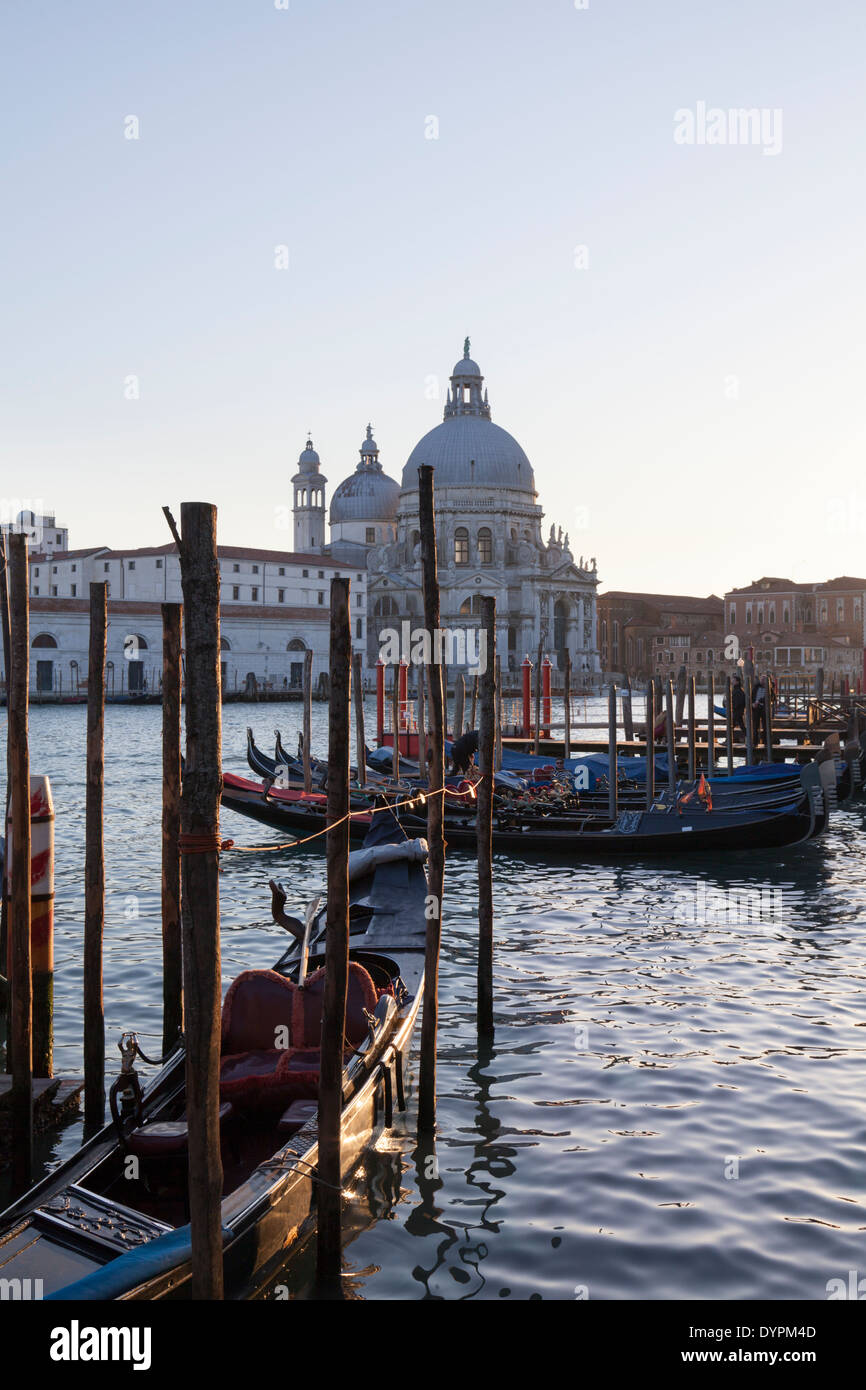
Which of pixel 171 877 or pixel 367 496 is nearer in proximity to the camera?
pixel 171 877

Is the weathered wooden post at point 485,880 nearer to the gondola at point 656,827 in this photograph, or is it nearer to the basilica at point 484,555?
the gondola at point 656,827

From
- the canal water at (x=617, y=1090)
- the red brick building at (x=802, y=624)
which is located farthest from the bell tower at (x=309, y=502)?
the canal water at (x=617, y=1090)

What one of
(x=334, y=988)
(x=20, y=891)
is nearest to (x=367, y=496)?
(x=20, y=891)

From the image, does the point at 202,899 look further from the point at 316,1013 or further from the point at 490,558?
the point at 490,558

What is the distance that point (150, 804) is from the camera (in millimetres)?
19688

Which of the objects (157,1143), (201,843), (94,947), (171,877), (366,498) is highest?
(366,498)

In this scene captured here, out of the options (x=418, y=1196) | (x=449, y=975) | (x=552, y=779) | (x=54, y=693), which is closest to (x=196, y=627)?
(x=418, y=1196)

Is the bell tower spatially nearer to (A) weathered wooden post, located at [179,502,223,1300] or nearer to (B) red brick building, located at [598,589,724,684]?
(B) red brick building, located at [598,589,724,684]

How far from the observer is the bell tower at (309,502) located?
83625 mm

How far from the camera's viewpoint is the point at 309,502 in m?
83.8

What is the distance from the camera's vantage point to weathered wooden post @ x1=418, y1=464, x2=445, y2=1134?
227 inches

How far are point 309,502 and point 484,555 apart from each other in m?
17.4

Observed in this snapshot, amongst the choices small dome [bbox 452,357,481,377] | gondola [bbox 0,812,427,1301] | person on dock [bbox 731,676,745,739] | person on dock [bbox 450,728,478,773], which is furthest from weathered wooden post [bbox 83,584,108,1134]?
small dome [bbox 452,357,481,377]

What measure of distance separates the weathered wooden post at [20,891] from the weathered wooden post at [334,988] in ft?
4.85
